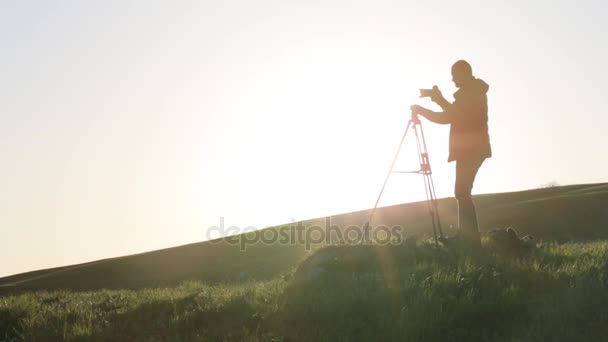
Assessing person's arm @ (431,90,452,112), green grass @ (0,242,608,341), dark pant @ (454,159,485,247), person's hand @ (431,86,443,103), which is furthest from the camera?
person's hand @ (431,86,443,103)

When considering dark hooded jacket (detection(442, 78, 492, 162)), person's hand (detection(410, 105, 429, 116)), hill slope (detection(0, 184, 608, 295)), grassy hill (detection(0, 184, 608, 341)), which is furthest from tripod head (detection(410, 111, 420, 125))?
hill slope (detection(0, 184, 608, 295))

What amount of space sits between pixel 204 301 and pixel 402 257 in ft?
10.9

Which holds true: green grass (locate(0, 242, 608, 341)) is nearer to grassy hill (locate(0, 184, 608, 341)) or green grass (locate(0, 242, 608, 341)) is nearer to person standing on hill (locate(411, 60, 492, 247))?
grassy hill (locate(0, 184, 608, 341))

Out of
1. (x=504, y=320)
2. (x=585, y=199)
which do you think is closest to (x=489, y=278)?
(x=504, y=320)

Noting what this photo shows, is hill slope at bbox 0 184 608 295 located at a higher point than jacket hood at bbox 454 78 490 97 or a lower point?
lower

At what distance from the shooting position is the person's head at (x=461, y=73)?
11.2 m

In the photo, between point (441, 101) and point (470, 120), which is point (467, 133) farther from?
point (441, 101)

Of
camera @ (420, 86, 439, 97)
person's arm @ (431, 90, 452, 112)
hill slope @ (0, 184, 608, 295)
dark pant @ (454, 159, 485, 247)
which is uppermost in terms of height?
camera @ (420, 86, 439, 97)

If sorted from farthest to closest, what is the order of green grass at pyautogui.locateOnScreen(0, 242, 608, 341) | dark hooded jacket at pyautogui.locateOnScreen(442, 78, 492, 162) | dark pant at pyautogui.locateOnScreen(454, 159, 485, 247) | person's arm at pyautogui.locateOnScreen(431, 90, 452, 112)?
person's arm at pyautogui.locateOnScreen(431, 90, 452, 112)
dark pant at pyautogui.locateOnScreen(454, 159, 485, 247)
dark hooded jacket at pyautogui.locateOnScreen(442, 78, 492, 162)
green grass at pyautogui.locateOnScreen(0, 242, 608, 341)

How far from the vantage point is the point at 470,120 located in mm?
11117

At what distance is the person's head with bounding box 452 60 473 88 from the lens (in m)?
11.2

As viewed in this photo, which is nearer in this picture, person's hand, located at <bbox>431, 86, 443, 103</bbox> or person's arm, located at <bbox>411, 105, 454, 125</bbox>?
person's arm, located at <bbox>411, 105, 454, 125</bbox>

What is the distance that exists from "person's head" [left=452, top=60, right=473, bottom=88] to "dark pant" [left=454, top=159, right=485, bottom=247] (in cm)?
137

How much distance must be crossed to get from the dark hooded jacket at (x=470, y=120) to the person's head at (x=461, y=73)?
3.3 inches
